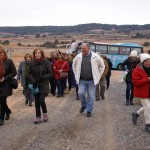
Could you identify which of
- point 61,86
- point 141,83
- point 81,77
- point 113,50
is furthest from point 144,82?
point 113,50

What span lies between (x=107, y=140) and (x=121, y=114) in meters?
3.15

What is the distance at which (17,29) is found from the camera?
188 meters

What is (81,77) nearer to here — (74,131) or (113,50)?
(74,131)

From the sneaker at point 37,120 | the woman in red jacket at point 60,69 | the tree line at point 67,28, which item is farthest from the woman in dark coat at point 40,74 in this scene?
the tree line at point 67,28

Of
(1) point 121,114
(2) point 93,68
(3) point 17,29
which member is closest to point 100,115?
(1) point 121,114

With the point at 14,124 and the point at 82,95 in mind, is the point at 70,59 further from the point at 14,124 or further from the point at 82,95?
the point at 14,124

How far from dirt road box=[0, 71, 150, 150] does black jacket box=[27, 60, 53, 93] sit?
89cm

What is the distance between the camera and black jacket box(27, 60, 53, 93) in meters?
8.96

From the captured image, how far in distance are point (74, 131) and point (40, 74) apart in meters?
1.58

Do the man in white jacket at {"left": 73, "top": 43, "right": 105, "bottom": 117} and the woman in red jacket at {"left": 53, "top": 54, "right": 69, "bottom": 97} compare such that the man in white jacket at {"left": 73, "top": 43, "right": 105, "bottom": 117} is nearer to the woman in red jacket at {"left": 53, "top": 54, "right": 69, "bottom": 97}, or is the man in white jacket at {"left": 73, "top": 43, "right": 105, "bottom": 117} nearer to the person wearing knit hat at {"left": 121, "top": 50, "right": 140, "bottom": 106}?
the person wearing knit hat at {"left": 121, "top": 50, "right": 140, "bottom": 106}

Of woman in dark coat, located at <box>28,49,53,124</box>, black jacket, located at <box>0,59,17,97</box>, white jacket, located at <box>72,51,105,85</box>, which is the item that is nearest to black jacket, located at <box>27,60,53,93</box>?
woman in dark coat, located at <box>28,49,53,124</box>

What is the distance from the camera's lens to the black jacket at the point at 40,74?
29.4ft

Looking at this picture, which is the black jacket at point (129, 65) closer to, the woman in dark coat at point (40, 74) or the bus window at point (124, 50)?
the woman in dark coat at point (40, 74)

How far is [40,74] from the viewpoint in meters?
8.98
